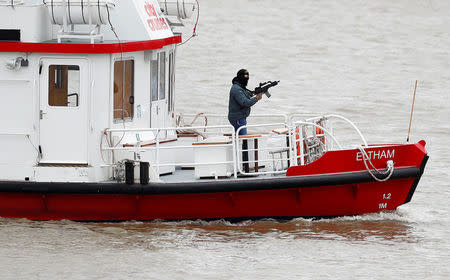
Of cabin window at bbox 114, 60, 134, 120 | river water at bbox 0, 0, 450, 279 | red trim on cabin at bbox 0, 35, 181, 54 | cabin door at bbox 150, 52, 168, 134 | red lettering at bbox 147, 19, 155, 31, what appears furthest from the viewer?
cabin door at bbox 150, 52, 168, 134

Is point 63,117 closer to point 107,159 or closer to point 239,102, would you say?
point 107,159

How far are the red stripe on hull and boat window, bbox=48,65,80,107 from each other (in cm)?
118

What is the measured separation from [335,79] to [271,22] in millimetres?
9369

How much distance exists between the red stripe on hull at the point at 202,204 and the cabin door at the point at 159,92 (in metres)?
1.40

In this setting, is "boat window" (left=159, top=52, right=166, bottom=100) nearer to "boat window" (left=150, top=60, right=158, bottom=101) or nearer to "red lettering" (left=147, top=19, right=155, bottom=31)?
"boat window" (left=150, top=60, right=158, bottom=101)

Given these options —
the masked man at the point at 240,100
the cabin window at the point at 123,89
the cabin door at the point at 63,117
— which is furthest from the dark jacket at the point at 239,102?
the cabin door at the point at 63,117

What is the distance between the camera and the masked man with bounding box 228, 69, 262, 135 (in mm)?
12484

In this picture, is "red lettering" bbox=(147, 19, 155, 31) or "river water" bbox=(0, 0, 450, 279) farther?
"red lettering" bbox=(147, 19, 155, 31)

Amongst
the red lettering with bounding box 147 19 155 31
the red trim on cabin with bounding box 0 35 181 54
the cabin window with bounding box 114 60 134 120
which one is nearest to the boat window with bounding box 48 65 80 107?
the red trim on cabin with bounding box 0 35 181 54

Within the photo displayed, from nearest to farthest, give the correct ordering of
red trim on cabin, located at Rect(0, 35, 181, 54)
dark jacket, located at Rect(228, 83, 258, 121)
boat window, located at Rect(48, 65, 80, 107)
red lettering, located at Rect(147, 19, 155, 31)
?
red trim on cabin, located at Rect(0, 35, 181, 54) < boat window, located at Rect(48, 65, 80, 107) < dark jacket, located at Rect(228, 83, 258, 121) < red lettering, located at Rect(147, 19, 155, 31)

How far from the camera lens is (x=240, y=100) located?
12.5 metres

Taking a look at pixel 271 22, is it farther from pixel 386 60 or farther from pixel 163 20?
pixel 163 20

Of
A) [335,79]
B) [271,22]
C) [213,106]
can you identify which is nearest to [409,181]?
[213,106]

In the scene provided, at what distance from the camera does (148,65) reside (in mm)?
12797
